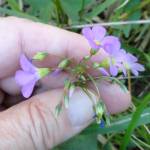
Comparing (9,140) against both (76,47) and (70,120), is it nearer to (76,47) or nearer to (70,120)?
(70,120)

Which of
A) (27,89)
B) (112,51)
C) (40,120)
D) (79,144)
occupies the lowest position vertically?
(79,144)

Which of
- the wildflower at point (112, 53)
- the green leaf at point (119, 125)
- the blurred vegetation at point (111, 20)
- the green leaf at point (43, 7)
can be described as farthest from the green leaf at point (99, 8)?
the wildflower at point (112, 53)

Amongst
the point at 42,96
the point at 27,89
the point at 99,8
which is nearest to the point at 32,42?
the point at 42,96

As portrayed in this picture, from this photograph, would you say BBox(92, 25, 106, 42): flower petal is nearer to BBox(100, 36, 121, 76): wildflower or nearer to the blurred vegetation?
BBox(100, 36, 121, 76): wildflower

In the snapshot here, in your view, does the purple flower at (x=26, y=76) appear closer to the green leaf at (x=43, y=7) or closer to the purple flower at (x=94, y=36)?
the purple flower at (x=94, y=36)

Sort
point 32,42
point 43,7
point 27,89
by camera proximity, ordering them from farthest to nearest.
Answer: point 43,7 → point 32,42 → point 27,89

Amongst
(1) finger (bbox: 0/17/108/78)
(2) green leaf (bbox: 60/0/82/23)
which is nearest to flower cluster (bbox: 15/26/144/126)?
(1) finger (bbox: 0/17/108/78)

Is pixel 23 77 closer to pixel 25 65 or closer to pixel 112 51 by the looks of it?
pixel 25 65

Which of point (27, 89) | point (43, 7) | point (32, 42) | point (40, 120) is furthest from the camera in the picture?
point (43, 7)

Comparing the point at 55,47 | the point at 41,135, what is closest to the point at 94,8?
the point at 55,47
